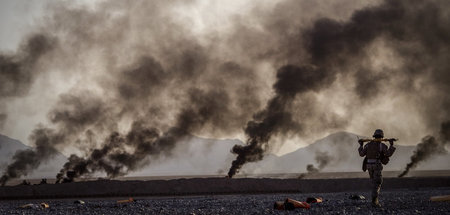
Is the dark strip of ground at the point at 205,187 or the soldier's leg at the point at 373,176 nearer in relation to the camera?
the soldier's leg at the point at 373,176

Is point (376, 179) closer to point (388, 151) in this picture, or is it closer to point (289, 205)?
point (388, 151)

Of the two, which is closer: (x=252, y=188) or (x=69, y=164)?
(x=252, y=188)

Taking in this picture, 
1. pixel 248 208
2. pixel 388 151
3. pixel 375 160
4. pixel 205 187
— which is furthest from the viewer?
pixel 205 187

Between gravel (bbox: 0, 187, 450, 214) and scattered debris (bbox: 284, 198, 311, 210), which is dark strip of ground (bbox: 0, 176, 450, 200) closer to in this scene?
gravel (bbox: 0, 187, 450, 214)

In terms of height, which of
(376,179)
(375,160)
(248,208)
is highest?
(375,160)

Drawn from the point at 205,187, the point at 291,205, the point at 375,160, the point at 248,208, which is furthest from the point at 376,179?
the point at 205,187

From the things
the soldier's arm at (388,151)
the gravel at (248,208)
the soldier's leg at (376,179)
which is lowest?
the gravel at (248,208)

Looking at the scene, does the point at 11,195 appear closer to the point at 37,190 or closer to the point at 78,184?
the point at 37,190

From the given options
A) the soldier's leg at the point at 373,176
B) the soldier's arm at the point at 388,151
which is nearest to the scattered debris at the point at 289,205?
the soldier's leg at the point at 373,176

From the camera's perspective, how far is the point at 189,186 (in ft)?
180

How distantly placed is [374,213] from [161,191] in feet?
119

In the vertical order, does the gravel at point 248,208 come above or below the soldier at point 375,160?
below

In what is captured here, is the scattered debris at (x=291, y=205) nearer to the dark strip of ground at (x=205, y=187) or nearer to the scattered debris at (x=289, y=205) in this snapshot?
the scattered debris at (x=289, y=205)

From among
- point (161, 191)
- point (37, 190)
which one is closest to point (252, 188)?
point (161, 191)
